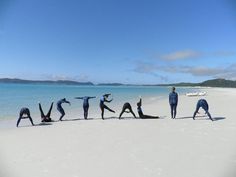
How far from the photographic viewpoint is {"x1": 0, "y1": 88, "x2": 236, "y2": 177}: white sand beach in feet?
20.7

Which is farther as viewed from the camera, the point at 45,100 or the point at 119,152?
the point at 45,100

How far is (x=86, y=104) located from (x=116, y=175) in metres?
10.3

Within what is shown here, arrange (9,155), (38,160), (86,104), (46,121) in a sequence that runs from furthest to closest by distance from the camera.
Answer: (86,104) → (46,121) → (9,155) → (38,160)

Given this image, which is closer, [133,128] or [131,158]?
[131,158]

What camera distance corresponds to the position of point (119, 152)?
309 inches

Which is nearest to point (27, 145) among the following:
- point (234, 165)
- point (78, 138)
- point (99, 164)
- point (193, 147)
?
point (78, 138)

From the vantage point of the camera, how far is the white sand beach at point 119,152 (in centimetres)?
630

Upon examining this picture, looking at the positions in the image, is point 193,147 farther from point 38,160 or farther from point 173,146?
point 38,160

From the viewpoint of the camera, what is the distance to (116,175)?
19.9 ft

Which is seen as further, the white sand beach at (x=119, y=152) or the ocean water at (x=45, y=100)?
the ocean water at (x=45, y=100)

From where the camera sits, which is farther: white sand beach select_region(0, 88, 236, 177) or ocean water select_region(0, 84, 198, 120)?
ocean water select_region(0, 84, 198, 120)

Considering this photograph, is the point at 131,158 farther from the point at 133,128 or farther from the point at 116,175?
the point at 133,128

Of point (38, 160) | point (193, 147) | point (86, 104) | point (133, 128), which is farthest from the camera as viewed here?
point (86, 104)

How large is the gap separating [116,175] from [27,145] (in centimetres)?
414
